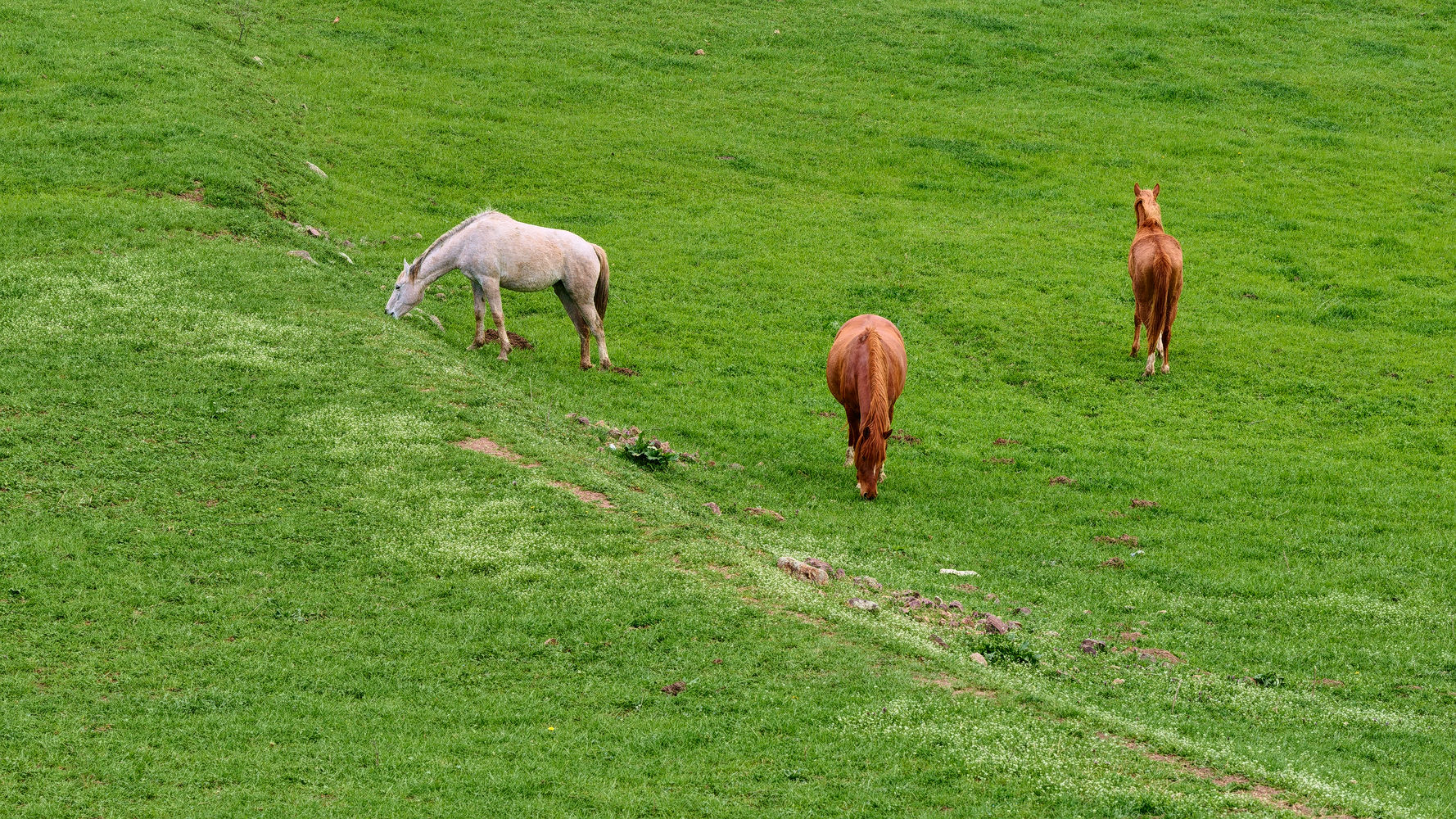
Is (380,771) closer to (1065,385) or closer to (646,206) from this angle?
(1065,385)

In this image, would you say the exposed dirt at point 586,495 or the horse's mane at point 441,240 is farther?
the horse's mane at point 441,240

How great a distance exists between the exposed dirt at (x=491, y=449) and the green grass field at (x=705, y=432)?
0.54ft

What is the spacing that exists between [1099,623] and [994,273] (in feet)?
49.7

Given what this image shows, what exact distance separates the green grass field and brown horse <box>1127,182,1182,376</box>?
2.75 ft

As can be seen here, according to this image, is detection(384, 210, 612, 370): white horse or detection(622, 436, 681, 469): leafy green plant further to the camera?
detection(384, 210, 612, 370): white horse

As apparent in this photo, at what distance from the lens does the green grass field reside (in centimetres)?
980

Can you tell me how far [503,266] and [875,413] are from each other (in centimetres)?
772

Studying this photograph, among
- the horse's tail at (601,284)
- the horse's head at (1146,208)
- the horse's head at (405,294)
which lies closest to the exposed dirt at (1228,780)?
the horse's tail at (601,284)

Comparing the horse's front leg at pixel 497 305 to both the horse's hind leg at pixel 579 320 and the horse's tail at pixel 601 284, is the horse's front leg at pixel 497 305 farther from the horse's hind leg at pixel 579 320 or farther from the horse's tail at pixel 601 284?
the horse's tail at pixel 601 284

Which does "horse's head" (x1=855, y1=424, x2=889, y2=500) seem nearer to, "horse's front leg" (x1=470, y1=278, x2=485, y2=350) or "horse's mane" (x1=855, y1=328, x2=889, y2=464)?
"horse's mane" (x1=855, y1=328, x2=889, y2=464)

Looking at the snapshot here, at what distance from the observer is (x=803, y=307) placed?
25250 mm

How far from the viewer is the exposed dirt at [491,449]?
15461 mm

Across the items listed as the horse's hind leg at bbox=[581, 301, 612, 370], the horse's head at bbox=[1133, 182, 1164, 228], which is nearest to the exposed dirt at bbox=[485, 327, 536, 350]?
the horse's hind leg at bbox=[581, 301, 612, 370]

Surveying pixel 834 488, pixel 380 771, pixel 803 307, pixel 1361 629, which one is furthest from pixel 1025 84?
pixel 380 771
